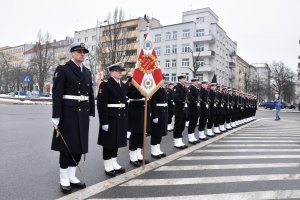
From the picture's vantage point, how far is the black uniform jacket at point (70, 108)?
189 inches

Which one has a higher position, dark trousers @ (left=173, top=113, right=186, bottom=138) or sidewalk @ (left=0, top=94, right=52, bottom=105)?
sidewalk @ (left=0, top=94, right=52, bottom=105)

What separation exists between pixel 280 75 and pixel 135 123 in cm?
6464

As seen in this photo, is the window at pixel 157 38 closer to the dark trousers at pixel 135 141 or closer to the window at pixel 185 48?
the window at pixel 185 48

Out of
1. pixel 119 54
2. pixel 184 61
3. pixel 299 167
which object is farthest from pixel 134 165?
pixel 184 61

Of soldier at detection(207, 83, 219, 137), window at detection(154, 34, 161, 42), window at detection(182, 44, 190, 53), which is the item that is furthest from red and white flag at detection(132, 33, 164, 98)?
window at detection(154, 34, 161, 42)

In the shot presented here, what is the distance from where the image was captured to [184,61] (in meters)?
59.9

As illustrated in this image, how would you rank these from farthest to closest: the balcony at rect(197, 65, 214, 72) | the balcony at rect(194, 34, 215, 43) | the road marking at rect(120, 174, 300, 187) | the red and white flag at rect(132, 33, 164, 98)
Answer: the balcony at rect(197, 65, 214, 72), the balcony at rect(194, 34, 215, 43), the red and white flag at rect(132, 33, 164, 98), the road marking at rect(120, 174, 300, 187)

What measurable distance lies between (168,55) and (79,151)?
5821 cm

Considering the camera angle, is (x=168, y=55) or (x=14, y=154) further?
(x=168, y=55)

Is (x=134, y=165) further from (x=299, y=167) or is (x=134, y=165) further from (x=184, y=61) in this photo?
(x=184, y=61)

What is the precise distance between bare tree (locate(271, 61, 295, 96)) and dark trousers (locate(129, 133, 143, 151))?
201ft

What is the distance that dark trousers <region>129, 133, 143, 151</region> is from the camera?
6.81 metres

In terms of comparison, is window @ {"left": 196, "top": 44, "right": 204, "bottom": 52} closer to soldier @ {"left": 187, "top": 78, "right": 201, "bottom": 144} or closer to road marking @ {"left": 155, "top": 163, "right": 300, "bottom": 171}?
soldier @ {"left": 187, "top": 78, "right": 201, "bottom": 144}

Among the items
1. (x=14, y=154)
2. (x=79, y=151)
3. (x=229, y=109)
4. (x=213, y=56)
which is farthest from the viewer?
(x=213, y=56)
